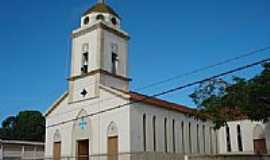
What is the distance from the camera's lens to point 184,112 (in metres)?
32.9

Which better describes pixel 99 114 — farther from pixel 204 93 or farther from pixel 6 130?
pixel 6 130

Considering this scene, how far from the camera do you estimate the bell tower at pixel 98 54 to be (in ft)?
99.2

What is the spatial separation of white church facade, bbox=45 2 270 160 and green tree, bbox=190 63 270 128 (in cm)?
399

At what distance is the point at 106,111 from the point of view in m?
28.4

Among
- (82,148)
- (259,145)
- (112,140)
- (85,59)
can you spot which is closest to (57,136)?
(82,148)

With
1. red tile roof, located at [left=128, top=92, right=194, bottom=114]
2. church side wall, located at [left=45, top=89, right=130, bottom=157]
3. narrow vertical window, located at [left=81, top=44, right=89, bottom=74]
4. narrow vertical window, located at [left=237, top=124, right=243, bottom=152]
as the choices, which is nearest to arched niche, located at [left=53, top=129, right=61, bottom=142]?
church side wall, located at [left=45, top=89, right=130, bottom=157]

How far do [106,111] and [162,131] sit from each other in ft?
16.4

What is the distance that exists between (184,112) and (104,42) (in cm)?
963

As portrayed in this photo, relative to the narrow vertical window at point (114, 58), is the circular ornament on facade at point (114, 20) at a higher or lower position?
higher

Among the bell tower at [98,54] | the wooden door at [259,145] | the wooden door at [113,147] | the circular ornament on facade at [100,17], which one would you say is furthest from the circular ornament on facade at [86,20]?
the wooden door at [259,145]

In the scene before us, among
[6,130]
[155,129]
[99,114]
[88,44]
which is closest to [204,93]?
[155,129]

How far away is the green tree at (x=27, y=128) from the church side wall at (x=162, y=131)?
117 feet

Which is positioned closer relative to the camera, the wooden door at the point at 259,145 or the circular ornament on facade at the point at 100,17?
the circular ornament on facade at the point at 100,17

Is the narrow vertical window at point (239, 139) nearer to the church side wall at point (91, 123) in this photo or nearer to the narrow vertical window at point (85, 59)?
the church side wall at point (91, 123)
